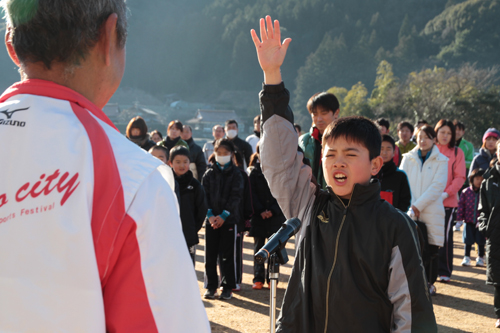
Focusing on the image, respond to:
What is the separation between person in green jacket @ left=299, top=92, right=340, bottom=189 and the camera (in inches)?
145

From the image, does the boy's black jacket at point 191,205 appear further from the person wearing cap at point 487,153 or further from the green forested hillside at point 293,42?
the green forested hillside at point 293,42

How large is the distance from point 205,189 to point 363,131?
4210 millimetres

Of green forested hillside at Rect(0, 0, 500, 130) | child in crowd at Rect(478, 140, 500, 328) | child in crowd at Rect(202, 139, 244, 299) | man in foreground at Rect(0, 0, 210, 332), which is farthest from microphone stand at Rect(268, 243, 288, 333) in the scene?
green forested hillside at Rect(0, 0, 500, 130)

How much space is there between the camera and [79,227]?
99 cm

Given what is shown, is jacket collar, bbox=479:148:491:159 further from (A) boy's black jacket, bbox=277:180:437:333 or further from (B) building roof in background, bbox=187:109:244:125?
(B) building roof in background, bbox=187:109:244:125

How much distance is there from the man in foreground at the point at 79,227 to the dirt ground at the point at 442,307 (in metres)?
4.29

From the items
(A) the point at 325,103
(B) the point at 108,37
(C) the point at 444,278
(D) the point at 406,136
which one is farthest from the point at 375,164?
(D) the point at 406,136

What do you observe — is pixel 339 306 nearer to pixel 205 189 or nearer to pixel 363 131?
pixel 363 131

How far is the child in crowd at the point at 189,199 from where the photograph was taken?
584cm

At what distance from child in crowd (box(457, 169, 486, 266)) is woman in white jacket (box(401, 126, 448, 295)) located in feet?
6.87

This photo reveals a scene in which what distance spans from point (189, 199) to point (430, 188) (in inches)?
114

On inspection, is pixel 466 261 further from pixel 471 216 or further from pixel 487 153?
pixel 487 153

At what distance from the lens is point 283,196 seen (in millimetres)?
2541

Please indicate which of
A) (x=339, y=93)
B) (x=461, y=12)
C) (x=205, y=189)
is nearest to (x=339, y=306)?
(x=205, y=189)
